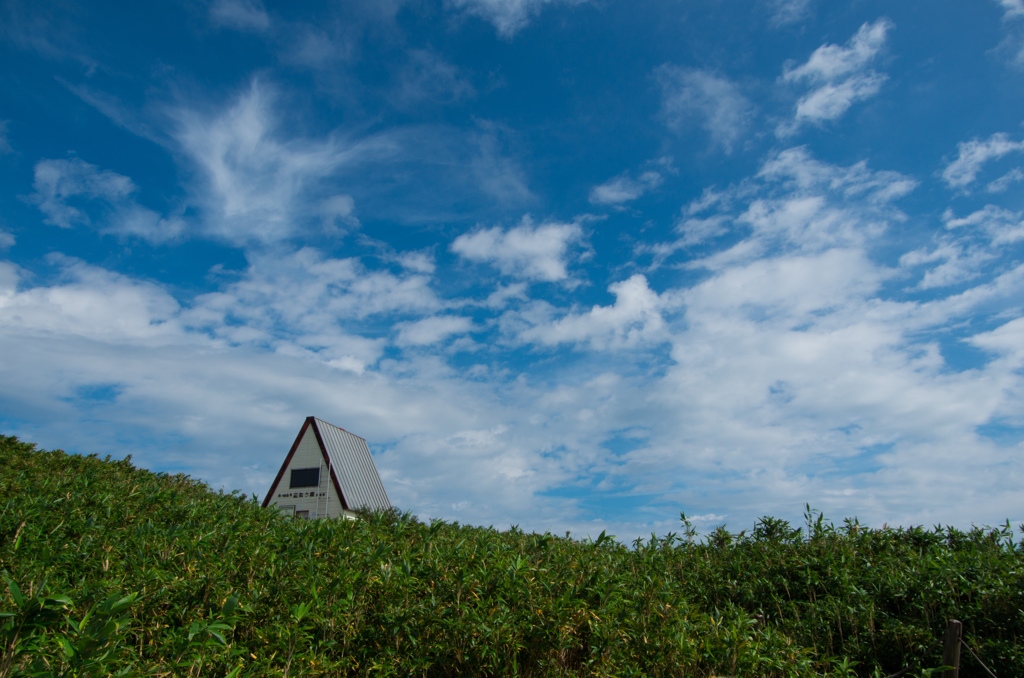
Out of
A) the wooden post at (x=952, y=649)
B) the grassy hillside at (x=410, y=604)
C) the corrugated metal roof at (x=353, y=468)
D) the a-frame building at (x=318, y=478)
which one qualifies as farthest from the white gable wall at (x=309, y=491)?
the wooden post at (x=952, y=649)

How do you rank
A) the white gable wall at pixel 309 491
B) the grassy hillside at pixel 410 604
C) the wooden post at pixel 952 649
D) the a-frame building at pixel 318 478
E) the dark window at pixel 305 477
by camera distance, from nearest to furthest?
the grassy hillside at pixel 410 604 < the wooden post at pixel 952 649 < the white gable wall at pixel 309 491 < the a-frame building at pixel 318 478 < the dark window at pixel 305 477

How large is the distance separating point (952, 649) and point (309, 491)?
21.8 metres

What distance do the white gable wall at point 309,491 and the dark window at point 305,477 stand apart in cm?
12

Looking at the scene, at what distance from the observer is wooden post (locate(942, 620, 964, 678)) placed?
15.1ft

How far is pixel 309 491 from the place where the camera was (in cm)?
2262

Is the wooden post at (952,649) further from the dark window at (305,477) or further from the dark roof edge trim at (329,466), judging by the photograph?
the dark window at (305,477)

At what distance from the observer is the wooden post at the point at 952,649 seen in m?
4.60

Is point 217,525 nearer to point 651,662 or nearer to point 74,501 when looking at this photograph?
point 74,501

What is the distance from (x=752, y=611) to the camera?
246 inches

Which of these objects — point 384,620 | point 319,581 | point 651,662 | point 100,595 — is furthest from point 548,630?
point 100,595

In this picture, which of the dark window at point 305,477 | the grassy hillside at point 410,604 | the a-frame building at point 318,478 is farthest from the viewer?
the dark window at point 305,477

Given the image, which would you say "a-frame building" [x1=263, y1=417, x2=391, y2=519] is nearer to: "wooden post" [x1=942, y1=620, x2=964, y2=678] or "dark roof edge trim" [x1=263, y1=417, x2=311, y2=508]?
"dark roof edge trim" [x1=263, y1=417, x2=311, y2=508]

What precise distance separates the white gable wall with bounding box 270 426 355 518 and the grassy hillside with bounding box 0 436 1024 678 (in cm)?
1649

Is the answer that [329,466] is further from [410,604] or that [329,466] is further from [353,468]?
[410,604]
